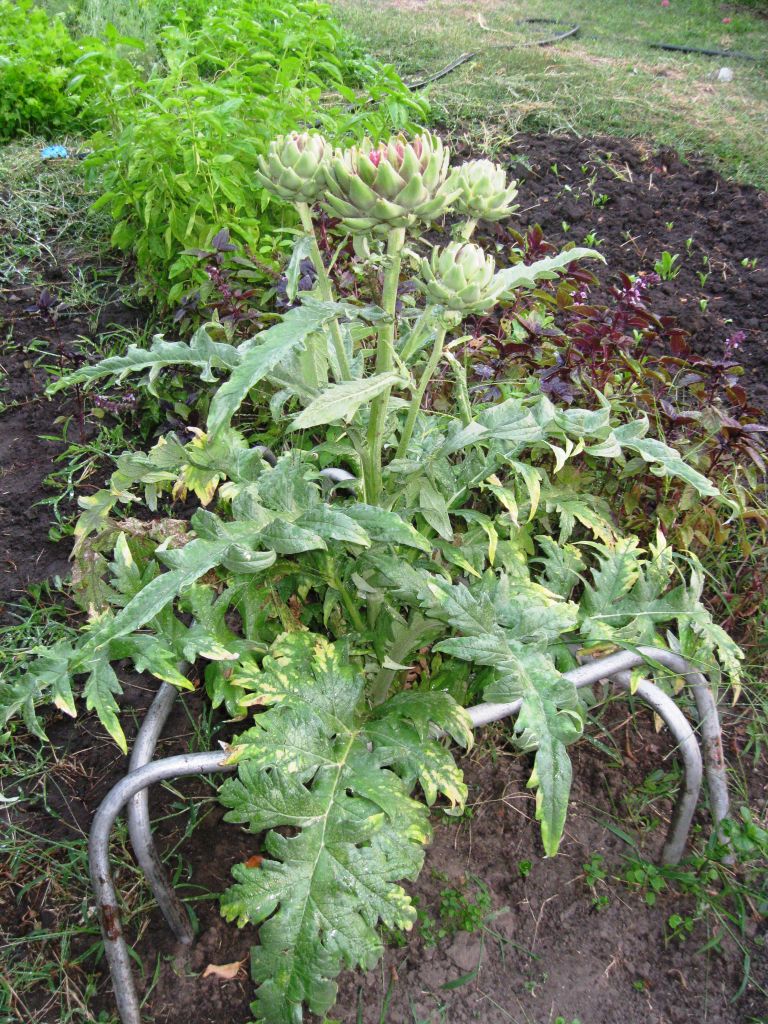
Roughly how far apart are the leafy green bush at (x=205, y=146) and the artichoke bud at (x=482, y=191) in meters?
1.34

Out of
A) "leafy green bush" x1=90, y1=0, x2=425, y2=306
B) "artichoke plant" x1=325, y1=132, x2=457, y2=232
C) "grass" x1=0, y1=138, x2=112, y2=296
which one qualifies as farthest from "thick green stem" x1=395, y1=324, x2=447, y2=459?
"grass" x1=0, y1=138, x2=112, y2=296

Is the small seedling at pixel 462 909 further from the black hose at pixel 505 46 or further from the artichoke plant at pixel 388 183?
the black hose at pixel 505 46

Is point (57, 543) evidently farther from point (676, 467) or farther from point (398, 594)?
point (676, 467)

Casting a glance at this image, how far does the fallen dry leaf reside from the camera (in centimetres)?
149

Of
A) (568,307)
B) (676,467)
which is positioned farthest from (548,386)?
(676,467)

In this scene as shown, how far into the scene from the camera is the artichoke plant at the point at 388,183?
1.10 m

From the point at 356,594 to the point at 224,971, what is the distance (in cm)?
75

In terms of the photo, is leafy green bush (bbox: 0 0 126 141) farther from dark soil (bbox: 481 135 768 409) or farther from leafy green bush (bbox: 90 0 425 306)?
dark soil (bbox: 481 135 768 409)

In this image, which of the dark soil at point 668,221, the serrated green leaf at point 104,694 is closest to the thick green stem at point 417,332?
the serrated green leaf at point 104,694

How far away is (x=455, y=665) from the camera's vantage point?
159 cm

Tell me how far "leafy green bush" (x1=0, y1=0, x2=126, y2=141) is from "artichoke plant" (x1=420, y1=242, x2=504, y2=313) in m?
3.66

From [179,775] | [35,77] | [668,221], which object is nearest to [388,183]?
[179,775]

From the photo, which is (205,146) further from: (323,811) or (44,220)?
(323,811)

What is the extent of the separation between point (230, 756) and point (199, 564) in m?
0.33
